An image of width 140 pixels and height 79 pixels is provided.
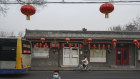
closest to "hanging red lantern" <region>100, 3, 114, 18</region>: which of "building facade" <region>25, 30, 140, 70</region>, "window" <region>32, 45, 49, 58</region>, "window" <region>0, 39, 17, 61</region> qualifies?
"window" <region>0, 39, 17, 61</region>

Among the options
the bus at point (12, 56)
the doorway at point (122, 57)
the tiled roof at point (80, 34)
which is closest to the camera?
the bus at point (12, 56)

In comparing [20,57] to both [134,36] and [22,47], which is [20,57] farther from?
[134,36]

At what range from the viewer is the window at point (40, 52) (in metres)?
22.0

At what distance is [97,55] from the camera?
22.6 meters

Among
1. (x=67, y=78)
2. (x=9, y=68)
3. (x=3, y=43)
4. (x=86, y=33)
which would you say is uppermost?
(x=86, y=33)

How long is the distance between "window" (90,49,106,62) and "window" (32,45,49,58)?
6.05 m

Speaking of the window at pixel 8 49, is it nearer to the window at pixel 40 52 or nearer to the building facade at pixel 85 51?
the building facade at pixel 85 51

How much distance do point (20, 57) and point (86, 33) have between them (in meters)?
11.5

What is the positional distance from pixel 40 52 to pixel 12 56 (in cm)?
886

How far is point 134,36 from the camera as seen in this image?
73.7 feet

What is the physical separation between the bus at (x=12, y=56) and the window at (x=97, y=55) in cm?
1090

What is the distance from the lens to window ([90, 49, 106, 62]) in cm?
2248

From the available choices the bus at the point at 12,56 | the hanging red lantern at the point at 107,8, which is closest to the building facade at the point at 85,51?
the bus at the point at 12,56

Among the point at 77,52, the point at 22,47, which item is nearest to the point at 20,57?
the point at 22,47
